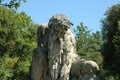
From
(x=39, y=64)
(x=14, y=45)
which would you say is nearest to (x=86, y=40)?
(x=14, y=45)

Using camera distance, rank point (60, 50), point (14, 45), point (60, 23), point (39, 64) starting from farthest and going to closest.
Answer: point (14, 45) → point (39, 64) → point (60, 50) → point (60, 23)

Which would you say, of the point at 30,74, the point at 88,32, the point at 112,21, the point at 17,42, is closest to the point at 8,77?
the point at 17,42

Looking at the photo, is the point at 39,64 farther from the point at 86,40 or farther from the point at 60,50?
the point at 86,40

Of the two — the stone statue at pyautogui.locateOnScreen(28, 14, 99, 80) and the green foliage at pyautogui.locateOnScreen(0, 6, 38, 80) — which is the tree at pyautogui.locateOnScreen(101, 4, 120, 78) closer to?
the stone statue at pyautogui.locateOnScreen(28, 14, 99, 80)

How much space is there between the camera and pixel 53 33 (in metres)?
13.1

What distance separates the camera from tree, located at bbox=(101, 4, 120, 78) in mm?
24391

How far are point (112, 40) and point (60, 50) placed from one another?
42.9 ft

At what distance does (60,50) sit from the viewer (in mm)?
13047

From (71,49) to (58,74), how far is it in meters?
0.88

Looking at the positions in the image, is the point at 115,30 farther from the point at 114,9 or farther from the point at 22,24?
the point at 22,24

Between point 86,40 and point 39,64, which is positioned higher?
point 86,40

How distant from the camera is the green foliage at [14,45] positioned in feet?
133

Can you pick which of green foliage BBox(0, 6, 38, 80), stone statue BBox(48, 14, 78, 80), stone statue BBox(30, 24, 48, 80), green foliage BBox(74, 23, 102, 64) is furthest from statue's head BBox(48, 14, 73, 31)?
green foliage BBox(74, 23, 102, 64)

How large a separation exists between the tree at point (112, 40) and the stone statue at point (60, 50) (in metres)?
10.7
